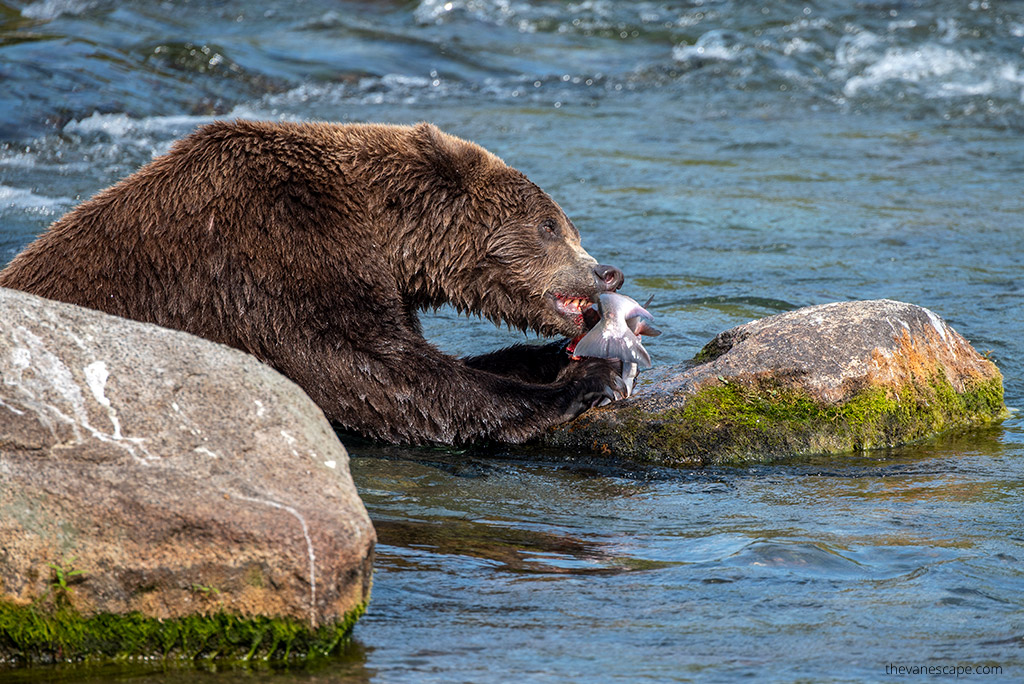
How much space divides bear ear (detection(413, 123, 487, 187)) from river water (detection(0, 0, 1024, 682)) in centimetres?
147

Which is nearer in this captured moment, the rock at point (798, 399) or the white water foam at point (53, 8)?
the rock at point (798, 399)

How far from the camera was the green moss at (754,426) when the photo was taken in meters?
6.40

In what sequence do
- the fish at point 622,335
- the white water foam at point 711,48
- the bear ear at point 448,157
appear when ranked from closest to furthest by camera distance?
1. the fish at point 622,335
2. the bear ear at point 448,157
3. the white water foam at point 711,48

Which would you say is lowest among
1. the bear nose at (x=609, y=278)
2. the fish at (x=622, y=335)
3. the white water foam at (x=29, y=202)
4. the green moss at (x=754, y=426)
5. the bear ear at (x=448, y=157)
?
the green moss at (x=754, y=426)

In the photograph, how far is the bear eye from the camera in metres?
6.99

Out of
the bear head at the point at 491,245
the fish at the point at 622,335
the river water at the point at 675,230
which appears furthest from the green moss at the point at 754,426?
the bear head at the point at 491,245

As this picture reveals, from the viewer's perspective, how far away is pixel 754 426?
6.43 metres

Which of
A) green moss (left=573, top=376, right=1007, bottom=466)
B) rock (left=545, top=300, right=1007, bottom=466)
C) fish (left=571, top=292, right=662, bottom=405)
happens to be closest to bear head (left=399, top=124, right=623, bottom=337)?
fish (left=571, top=292, right=662, bottom=405)

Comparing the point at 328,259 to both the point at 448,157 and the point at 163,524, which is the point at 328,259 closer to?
the point at 448,157

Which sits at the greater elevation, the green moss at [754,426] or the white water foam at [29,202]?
A: the white water foam at [29,202]

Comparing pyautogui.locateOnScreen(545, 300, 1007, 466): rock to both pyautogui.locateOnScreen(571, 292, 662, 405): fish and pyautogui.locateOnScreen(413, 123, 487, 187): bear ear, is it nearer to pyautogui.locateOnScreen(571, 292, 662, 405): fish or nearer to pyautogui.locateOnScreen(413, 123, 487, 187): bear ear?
pyautogui.locateOnScreen(571, 292, 662, 405): fish

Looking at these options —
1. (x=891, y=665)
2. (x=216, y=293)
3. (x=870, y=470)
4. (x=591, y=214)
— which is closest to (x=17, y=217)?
(x=591, y=214)

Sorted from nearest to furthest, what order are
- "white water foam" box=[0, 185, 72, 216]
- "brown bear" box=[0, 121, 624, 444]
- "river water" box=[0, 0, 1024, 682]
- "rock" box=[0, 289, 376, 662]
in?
"rock" box=[0, 289, 376, 662], "river water" box=[0, 0, 1024, 682], "brown bear" box=[0, 121, 624, 444], "white water foam" box=[0, 185, 72, 216]

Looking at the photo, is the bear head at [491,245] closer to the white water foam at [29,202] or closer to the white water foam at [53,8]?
the white water foam at [29,202]
